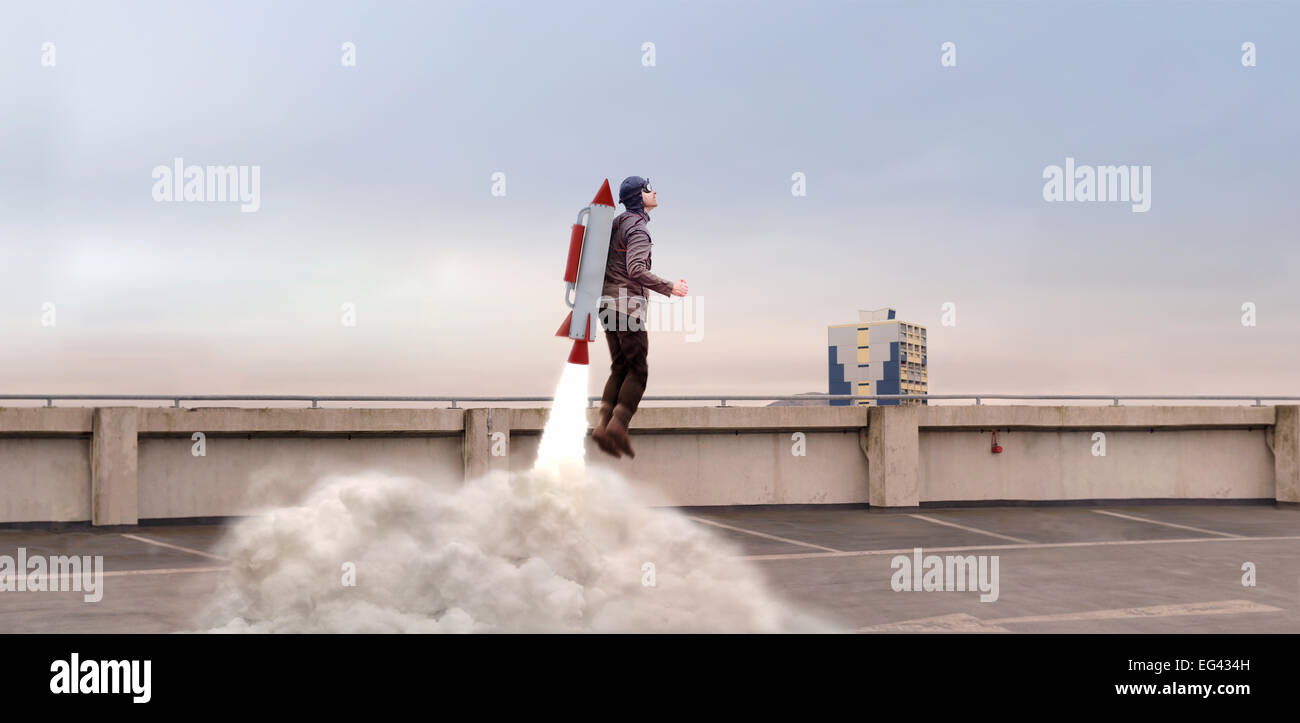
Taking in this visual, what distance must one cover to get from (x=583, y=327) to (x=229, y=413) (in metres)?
14.9

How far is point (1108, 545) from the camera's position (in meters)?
16.3

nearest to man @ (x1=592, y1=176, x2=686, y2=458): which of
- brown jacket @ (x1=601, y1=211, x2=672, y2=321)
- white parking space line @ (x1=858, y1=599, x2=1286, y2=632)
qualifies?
brown jacket @ (x1=601, y1=211, x2=672, y2=321)

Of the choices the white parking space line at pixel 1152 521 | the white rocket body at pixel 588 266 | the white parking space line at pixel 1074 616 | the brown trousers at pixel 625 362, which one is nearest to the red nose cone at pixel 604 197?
the white rocket body at pixel 588 266

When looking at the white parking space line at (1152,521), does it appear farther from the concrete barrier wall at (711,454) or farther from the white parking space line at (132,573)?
the white parking space line at (132,573)

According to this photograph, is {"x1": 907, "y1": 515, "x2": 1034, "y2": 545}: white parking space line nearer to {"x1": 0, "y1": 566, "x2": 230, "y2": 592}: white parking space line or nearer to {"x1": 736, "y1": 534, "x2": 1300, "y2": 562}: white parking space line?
{"x1": 736, "y1": 534, "x2": 1300, "y2": 562}: white parking space line

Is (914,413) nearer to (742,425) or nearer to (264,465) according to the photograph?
(742,425)

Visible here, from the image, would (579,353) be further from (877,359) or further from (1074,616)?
(877,359)

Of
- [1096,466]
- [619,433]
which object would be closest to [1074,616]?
[619,433]

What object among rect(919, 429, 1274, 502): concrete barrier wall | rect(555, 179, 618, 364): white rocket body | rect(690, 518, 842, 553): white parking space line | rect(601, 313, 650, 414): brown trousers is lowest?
rect(690, 518, 842, 553): white parking space line

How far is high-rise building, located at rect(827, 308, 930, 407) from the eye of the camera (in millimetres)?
16547

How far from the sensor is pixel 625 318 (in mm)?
6992

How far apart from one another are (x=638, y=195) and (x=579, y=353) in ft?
4.54

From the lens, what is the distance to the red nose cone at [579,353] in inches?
261

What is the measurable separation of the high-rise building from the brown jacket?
7.66m
